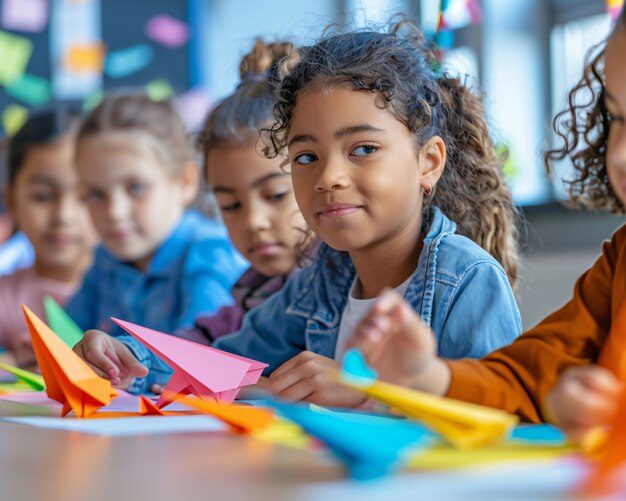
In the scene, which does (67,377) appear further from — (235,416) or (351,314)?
(351,314)

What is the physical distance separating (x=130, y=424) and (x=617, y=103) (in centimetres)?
41

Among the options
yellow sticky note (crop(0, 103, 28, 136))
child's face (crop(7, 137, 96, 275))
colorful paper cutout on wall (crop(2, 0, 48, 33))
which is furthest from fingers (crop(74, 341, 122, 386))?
colorful paper cutout on wall (crop(2, 0, 48, 33))

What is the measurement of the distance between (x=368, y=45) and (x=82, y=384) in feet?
1.48

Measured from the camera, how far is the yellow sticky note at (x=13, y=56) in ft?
11.5

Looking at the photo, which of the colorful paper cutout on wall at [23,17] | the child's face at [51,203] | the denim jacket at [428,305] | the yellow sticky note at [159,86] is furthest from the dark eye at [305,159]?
the colorful paper cutout on wall at [23,17]

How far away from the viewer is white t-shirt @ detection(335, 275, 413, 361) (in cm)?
96

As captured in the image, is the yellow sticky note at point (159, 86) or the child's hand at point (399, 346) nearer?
the child's hand at point (399, 346)

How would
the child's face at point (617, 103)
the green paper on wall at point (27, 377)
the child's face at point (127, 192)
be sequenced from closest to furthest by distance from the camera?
the child's face at point (617, 103)
the green paper on wall at point (27, 377)
the child's face at point (127, 192)

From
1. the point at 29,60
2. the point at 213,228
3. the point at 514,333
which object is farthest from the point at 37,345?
the point at 29,60

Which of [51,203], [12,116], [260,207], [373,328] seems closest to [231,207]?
[260,207]

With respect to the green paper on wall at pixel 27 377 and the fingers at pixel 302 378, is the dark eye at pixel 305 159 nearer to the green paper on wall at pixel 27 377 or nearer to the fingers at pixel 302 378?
the fingers at pixel 302 378

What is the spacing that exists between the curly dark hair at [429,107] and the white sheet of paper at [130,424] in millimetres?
374

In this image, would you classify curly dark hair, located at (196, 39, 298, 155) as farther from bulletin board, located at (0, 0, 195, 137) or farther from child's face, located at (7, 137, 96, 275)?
bulletin board, located at (0, 0, 195, 137)

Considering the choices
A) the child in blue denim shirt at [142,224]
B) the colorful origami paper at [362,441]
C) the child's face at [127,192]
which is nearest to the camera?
the colorful origami paper at [362,441]
